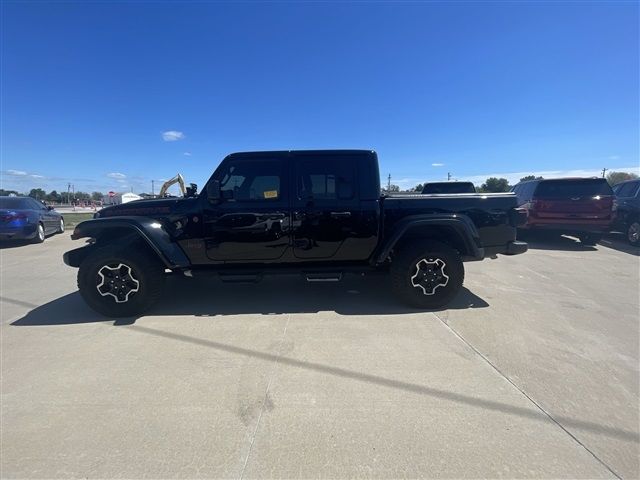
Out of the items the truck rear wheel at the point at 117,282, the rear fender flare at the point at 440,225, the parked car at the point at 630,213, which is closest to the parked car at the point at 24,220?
the truck rear wheel at the point at 117,282

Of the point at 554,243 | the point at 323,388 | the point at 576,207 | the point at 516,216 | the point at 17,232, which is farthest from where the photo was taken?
the point at 554,243

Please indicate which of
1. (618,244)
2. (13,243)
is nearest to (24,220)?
(13,243)

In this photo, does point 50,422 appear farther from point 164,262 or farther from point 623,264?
point 623,264

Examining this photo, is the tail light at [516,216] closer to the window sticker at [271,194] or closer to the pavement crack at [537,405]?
the pavement crack at [537,405]

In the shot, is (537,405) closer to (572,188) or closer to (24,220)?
(572,188)

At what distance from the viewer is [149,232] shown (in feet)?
14.3

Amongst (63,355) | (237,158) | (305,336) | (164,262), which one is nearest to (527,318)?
(305,336)

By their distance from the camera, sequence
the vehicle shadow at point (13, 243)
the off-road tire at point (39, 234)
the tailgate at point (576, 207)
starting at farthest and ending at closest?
the off-road tire at point (39, 234) → the vehicle shadow at point (13, 243) → the tailgate at point (576, 207)

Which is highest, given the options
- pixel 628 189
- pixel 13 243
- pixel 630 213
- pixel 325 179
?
pixel 325 179

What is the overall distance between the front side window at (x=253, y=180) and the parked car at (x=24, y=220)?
29.3 ft

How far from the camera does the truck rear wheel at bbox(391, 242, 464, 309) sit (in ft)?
14.7

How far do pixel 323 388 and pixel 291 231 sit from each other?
89.4 inches

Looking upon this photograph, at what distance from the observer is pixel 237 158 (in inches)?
182

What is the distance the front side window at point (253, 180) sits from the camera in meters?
4.58
